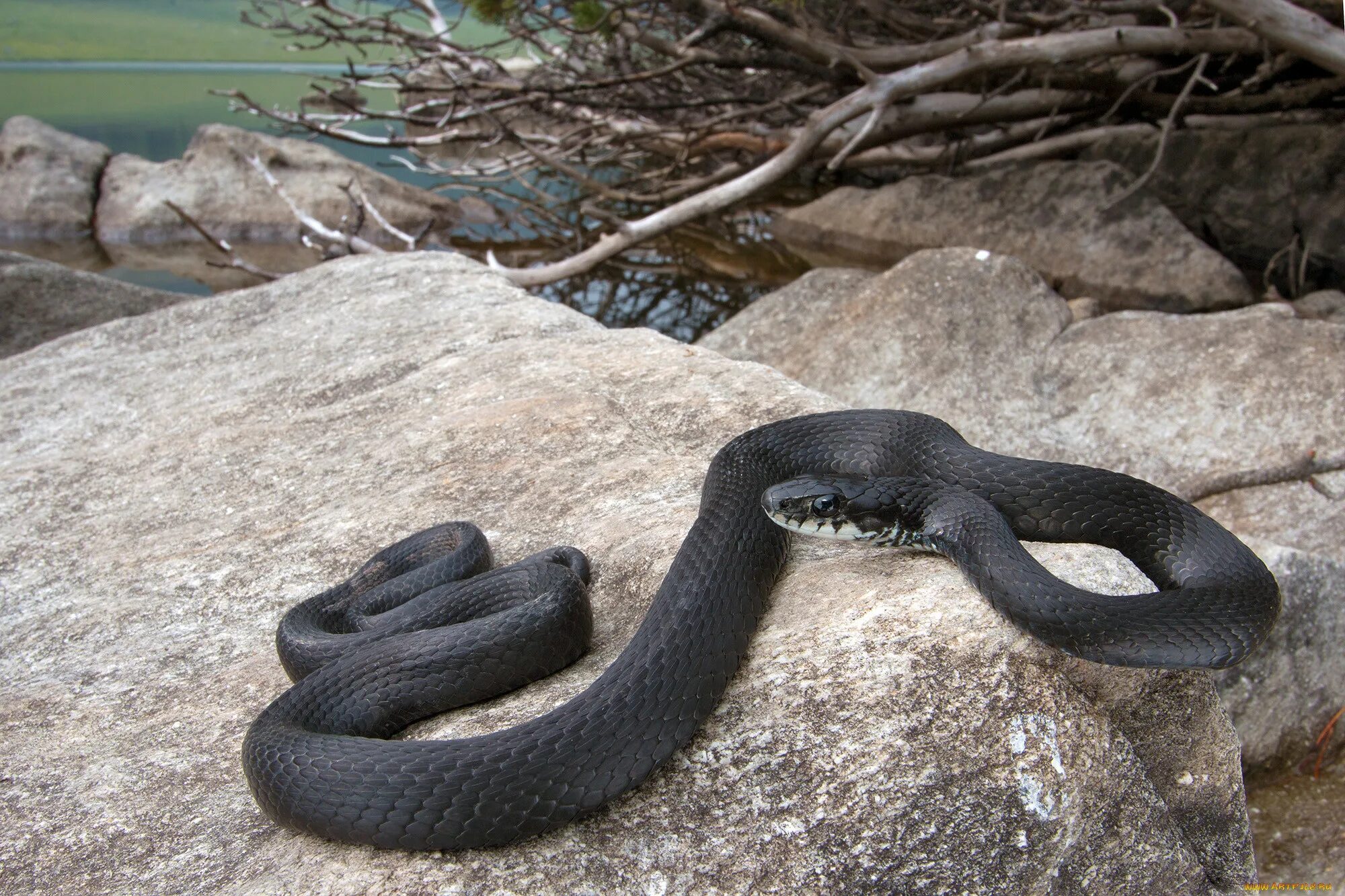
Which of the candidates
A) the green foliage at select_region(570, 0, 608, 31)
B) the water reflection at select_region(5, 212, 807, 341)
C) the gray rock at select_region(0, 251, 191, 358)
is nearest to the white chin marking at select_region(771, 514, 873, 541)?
the green foliage at select_region(570, 0, 608, 31)

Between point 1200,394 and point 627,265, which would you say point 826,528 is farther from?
point 627,265

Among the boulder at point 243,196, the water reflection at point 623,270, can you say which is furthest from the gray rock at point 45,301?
the boulder at point 243,196

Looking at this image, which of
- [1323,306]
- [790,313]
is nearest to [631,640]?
[790,313]

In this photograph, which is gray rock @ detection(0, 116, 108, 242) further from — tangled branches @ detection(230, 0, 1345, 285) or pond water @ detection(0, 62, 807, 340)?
tangled branches @ detection(230, 0, 1345, 285)

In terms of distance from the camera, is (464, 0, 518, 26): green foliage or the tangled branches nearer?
(464, 0, 518, 26): green foliage

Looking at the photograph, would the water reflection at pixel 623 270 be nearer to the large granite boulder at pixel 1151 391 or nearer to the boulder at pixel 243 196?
the boulder at pixel 243 196
